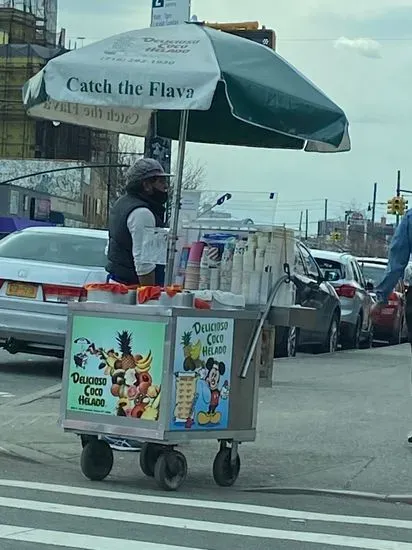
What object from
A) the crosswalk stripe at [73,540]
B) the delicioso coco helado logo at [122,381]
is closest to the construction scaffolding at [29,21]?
the delicioso coco helado logo at [122,381]

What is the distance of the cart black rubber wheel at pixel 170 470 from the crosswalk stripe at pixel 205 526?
2.21 ft

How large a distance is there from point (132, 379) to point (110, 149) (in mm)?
72965

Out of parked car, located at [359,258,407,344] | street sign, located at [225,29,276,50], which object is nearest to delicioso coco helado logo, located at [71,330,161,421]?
street sign, located at [225,29,276,50]

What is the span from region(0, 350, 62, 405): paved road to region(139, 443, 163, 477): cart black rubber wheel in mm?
3562

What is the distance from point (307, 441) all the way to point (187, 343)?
2.48 metres

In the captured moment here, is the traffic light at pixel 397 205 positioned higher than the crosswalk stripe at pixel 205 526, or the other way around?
the traffic light at pixel 397 205

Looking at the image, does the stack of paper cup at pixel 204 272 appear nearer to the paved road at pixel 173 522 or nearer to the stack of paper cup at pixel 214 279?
the stack of paper cup at pixel 214 279

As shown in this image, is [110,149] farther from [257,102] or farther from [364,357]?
[257,102]

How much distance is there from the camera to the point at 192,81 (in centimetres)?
696

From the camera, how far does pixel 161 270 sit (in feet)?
26.2

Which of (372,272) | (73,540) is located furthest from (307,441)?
(372,272)

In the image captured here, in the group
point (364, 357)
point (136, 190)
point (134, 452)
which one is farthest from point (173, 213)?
point (364, 357)

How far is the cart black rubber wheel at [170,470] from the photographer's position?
6.94 m

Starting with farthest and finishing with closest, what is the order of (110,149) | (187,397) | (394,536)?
(110,149), (187,397), (394,536)
